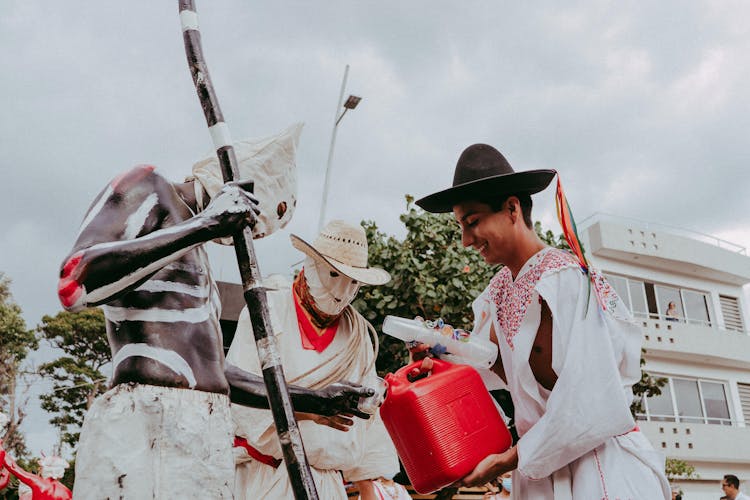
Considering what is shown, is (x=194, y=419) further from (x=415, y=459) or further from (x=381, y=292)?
(x=381, y=292)

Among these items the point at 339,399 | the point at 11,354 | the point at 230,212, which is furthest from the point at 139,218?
the point at 11,354

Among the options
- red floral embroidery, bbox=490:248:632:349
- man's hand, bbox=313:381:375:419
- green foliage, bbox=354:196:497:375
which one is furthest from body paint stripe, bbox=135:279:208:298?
green foliage, bbox=354:196:497:375

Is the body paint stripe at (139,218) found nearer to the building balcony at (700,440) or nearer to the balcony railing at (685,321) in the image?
the building balcony at (700,440)

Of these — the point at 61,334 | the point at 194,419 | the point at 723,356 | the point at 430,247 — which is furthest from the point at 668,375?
the point at 194,419

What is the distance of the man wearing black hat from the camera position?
2.20 meters

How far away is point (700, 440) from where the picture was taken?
21.3 metres

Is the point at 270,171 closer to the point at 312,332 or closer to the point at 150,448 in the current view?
the point at 150,448

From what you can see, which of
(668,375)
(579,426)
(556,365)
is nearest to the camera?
(579,426)

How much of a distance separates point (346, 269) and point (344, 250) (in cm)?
19

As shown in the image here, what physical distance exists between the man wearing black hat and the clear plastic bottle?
10cm

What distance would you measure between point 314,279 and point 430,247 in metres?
4.29

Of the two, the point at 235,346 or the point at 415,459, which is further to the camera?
the point at 235,346

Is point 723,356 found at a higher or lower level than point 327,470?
higher

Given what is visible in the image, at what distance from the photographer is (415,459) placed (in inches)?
93.6
